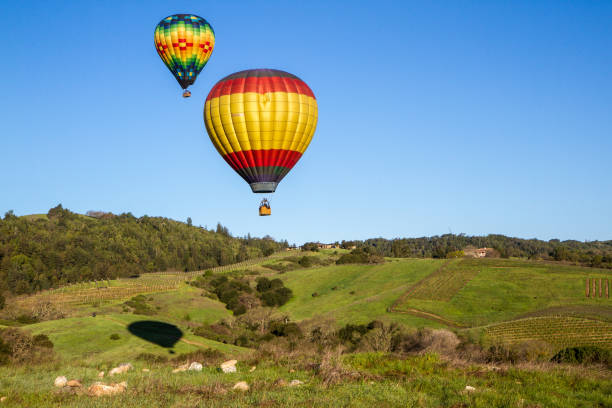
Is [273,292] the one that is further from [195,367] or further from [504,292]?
[195,367]

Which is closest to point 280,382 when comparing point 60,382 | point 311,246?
point 60,382

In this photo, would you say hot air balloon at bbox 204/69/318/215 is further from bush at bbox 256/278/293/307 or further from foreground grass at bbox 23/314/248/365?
bush at bbox 256/278/293/307

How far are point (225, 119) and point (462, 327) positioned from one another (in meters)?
49.9

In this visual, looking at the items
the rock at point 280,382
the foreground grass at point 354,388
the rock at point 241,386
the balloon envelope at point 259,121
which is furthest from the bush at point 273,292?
the rock at point 241,386

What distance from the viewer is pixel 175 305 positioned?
99375 millimetres

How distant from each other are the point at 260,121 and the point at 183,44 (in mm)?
22927

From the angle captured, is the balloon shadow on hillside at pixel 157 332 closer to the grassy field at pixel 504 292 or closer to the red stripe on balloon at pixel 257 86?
the red stripe on balloon at pixel 257 86

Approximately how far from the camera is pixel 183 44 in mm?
56688

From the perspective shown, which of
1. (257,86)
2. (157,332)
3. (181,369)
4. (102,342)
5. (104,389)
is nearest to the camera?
(104,389)

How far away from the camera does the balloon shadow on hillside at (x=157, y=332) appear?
62.8 metres

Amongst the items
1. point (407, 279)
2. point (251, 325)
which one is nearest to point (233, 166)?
point (251, 325)

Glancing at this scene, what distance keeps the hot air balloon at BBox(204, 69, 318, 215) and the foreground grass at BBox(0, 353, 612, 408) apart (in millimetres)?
21028

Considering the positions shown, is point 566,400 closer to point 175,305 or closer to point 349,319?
A: point 349,319

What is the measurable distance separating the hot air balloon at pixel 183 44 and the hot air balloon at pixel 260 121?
18.7 metres
